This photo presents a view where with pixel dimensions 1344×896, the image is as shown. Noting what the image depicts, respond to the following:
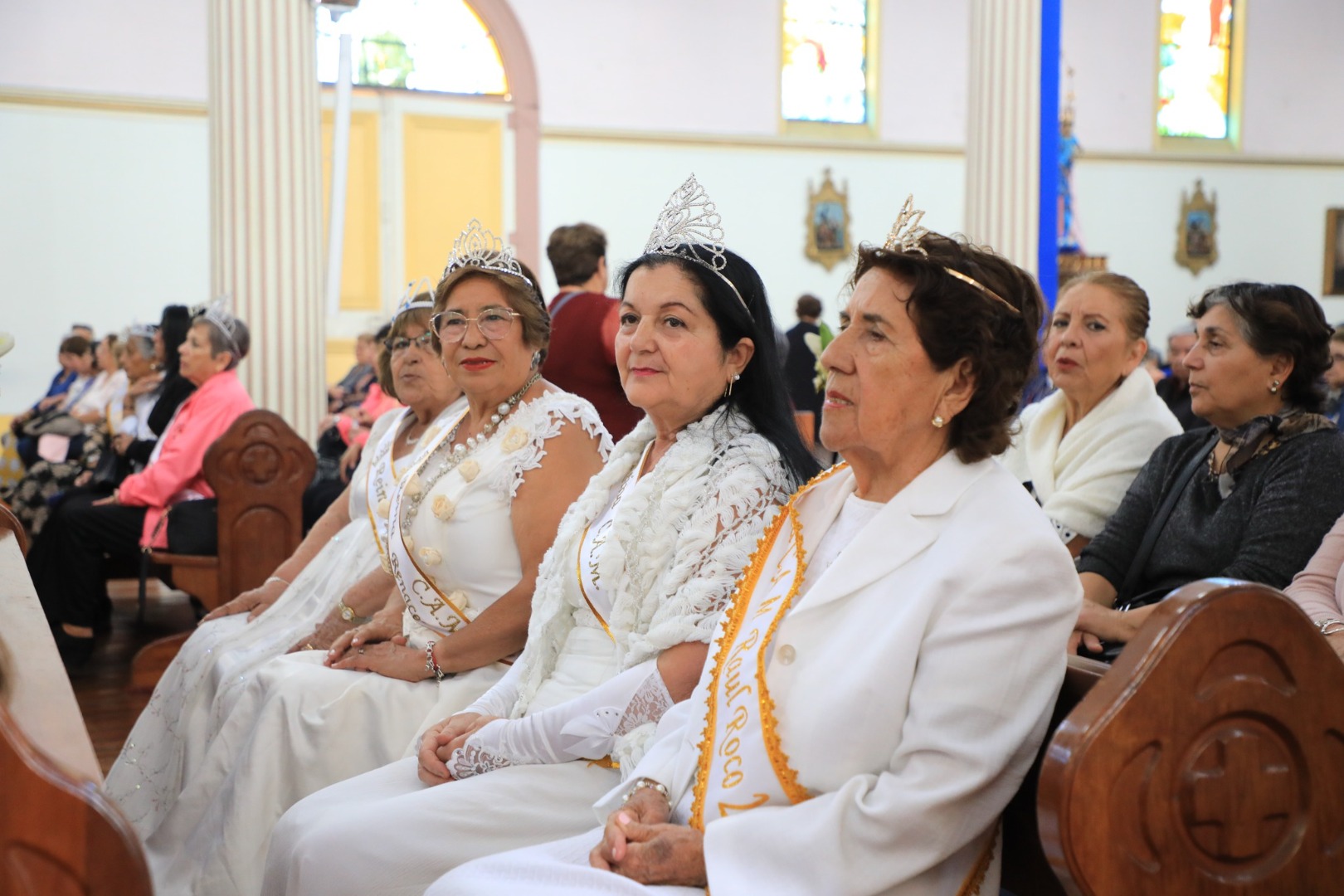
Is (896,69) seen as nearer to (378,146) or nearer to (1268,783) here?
(378,146)

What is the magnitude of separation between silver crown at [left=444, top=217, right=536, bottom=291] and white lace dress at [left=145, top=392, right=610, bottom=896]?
0.33 metres

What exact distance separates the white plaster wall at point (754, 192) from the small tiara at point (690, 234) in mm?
10068

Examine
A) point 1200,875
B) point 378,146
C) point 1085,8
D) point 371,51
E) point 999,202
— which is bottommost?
point 1200,875

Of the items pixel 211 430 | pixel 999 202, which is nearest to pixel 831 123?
pixel 999 202

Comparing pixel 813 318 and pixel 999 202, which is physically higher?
pixel 999 202

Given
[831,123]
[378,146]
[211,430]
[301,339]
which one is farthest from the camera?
[831,123]

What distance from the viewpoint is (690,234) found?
249 centimetres

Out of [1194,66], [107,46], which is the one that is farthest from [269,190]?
[1194,66]

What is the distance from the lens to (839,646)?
1.73 meters

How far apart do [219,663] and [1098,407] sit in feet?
7.85

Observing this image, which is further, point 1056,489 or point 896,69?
point 896,69

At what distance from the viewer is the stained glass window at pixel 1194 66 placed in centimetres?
1452

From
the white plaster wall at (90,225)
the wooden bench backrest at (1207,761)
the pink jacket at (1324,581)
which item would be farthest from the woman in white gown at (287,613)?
the white plaster wall at (90,225)

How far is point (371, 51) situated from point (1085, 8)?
24.9ft
